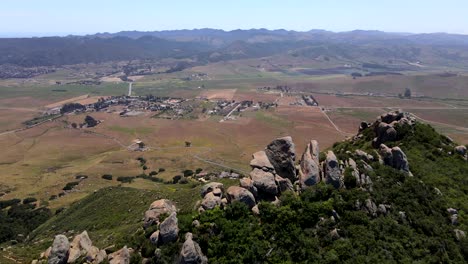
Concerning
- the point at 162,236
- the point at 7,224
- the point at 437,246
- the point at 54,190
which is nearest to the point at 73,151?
the point at 54,190

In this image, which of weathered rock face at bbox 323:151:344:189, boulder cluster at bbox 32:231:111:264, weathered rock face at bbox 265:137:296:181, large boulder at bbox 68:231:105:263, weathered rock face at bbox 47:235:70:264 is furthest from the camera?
weathered rock face at bbox 265:137:296:181

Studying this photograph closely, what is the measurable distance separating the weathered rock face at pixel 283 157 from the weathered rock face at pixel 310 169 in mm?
1073

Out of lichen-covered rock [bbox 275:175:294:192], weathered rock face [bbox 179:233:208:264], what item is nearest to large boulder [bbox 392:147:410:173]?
lichen-covered rock [bbox 275:175:294:192]

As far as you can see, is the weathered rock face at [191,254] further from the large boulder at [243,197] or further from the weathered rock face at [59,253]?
the weathered rock face at [59,253]

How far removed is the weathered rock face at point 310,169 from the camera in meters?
38.2

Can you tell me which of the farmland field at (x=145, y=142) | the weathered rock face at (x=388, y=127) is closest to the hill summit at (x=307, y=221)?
the weathered rock face at (x=388, y=127)

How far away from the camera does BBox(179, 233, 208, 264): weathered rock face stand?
99.2 feet

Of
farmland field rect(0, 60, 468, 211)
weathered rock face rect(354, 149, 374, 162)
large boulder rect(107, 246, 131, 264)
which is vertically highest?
weathered rock face rect(354, 149, 374, 162)

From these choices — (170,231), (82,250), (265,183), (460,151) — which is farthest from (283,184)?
(460,151)

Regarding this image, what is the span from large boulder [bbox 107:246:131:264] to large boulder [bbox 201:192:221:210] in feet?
23.9

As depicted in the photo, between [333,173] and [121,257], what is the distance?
66.2 feet

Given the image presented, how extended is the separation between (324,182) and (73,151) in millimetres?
122850

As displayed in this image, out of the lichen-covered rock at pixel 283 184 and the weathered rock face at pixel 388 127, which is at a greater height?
the weathered rock face at pixel 388 127

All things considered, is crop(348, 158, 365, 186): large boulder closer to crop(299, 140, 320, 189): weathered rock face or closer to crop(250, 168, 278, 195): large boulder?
crop(299, 140, 320, 189): weathered rock face
